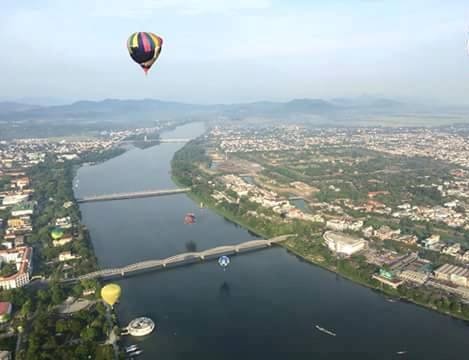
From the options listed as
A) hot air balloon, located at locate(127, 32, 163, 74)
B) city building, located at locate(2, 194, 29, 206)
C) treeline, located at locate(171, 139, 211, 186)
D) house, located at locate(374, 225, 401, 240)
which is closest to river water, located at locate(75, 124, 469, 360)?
house, located at locate(374, 225, 401, 240)

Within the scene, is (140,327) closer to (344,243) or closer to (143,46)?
(143,46)

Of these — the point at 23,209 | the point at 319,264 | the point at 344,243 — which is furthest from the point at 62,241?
the point at 344,243

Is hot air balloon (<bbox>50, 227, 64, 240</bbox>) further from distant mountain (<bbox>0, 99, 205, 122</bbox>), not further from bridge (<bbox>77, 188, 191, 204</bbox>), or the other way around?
distant mountain (<bbox>0, 99, 205, 122</bbox>)

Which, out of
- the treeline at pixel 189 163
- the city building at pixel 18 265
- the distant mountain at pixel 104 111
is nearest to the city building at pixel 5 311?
the city building at pixel 18 265

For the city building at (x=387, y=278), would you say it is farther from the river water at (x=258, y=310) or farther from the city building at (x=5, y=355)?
the city building at (x=5, y=355)

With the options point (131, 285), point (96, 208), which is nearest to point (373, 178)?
point (96, 208)

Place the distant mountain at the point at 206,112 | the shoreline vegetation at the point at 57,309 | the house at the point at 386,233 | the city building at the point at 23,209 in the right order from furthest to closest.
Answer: the distant mountain at the point at 206,112
the city building at the point at 23,209
the house at the point at 386,233
the shoreline vegetation at the point at 57,309

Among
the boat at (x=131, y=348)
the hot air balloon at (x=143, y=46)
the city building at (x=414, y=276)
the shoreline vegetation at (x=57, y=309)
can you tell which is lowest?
the boat at (x=131, y=348)
